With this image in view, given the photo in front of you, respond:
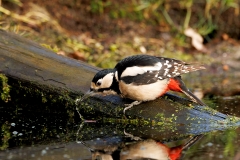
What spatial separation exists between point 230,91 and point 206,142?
3063 mm

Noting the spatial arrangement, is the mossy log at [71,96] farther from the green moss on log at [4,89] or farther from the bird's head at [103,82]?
the bird's head at [103,82]

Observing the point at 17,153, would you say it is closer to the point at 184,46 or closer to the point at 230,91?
the point at 230,91

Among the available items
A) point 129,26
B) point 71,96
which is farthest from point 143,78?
point 129,26

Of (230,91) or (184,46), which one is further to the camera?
(184,46)

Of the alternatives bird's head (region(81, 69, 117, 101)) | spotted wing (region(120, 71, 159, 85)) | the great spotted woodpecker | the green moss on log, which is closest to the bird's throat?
the great spotted woodpecker

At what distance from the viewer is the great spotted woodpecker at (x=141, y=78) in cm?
550

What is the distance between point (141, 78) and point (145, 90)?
5.1 inches

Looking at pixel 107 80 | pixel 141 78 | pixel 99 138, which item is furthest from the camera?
pixel 107 80

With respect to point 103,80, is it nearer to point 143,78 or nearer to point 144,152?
point 143,78

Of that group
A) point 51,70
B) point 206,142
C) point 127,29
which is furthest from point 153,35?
point 206,142

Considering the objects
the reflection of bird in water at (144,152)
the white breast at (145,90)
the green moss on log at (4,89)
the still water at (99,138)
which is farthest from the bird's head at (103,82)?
the green moss on log at (4,89)

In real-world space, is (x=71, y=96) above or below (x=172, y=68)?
below

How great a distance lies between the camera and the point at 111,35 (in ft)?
33.5

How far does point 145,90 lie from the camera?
5.52m
